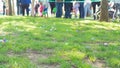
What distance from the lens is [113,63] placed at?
7121 millimetres

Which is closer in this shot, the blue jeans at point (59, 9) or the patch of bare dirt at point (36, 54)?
the patch of bare dirt at point (36, 54)

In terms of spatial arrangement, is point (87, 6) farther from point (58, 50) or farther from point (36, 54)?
point (36, 54)

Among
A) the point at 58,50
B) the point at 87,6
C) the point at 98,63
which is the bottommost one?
the point at 98,63

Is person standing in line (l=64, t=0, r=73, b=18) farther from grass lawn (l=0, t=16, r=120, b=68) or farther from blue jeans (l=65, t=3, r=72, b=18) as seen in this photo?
grass lawn (l=0, t=16, r=120, b=68)

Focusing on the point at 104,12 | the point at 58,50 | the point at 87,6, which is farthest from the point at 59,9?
the point at 58,50

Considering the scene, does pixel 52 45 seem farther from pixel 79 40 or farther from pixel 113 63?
pixel 113 63

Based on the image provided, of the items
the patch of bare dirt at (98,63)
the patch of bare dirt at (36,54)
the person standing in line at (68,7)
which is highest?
the person standing in line at (68,7)

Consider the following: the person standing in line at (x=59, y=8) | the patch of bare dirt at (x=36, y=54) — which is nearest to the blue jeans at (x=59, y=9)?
the person standing in line at (x=59, y=8)

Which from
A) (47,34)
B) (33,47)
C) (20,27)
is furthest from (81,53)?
(20,27)

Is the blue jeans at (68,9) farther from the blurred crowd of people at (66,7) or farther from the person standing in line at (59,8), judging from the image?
the person standing in line at (59,8)

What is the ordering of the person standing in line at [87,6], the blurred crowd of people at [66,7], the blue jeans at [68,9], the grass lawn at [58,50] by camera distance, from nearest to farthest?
the grass lawn at [58,50] → the blue jeans at [68,9] → the blurred crowd of people at [66,7] → the person standing in line at [87,6]

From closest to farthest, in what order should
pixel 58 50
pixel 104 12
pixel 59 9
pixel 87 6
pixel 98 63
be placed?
1. pixel 98 63
2. pixel 58 50
3. pixel 104 12
4. pixel 59 9
5. pixel 87 6

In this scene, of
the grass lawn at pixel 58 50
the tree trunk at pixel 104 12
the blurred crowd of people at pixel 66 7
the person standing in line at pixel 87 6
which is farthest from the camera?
the person standing in line at pixel 87 6

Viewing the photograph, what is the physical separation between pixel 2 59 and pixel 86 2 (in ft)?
49.3
